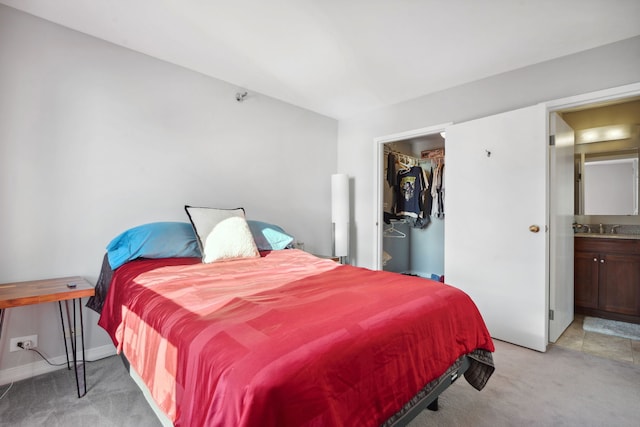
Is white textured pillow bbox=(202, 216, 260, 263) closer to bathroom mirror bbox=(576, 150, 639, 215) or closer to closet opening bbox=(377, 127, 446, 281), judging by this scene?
closet opening bbox=(377, 127, 446, 281)

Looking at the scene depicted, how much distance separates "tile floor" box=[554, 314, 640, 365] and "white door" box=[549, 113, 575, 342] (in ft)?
0.25

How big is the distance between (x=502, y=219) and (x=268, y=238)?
211 cm

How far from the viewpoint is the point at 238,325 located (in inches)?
40.8

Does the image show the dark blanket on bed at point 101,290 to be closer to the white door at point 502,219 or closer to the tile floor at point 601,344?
the white door at point 502,219

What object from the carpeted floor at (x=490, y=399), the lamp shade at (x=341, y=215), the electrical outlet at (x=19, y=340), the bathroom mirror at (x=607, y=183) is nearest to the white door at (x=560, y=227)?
the carpeted floor at (x=490, y=399)

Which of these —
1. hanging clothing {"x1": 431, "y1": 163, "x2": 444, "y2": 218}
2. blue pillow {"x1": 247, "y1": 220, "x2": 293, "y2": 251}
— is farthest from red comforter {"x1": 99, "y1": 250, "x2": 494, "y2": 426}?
hanging clothing {"x1": 431, "y1": 163, "x2": 444, "y2": 218}

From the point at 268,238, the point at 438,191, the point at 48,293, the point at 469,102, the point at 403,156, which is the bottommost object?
the point at 48,293

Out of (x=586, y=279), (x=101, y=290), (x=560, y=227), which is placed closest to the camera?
(x=101, y=290)

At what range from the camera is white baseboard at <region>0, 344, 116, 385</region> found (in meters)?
1.93

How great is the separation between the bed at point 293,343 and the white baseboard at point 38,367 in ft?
2.01

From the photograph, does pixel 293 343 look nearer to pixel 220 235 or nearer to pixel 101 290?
pixel 220 235

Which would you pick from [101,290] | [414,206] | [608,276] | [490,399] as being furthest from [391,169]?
[101,290]

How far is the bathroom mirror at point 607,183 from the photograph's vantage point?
3352 millimetres

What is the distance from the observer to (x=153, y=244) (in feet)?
7.06
